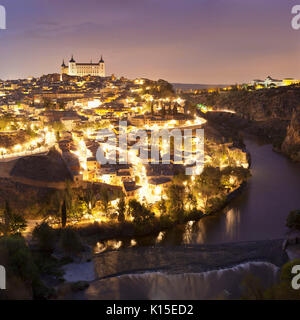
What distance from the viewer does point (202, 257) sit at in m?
5.46

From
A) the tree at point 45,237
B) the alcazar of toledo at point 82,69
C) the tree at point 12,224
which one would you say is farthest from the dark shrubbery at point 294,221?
the alcazar of toledo at point 82,69

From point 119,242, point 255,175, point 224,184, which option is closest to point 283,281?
point 119,242

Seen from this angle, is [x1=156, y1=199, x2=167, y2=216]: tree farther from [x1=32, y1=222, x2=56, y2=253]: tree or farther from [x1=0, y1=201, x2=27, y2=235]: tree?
[x1=0, y1=201, x2=27, y2=235]: tree

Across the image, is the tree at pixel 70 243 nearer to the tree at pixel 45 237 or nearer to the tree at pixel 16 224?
the tree at pixel 45 237

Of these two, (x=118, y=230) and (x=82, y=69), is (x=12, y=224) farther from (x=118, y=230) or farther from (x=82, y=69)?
(x=82, y=69)

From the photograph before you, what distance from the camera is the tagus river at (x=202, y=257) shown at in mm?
4645

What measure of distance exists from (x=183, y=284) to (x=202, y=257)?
0.83 m

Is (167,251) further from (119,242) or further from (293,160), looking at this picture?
(293,160)

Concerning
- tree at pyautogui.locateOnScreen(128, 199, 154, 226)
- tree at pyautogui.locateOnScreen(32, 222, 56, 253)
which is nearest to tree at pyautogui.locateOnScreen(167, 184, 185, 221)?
tree at pyautogui.locateOnScreen(128, 199, 154, 226)

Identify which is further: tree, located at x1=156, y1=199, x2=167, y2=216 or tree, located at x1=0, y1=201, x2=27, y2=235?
tree, located at x1=156, y1=199, x2=167, y2=216

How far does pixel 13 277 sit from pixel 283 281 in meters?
3.21

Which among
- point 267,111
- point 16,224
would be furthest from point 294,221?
point 267,111

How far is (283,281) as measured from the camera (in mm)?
3875

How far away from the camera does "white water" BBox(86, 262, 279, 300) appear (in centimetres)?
447
